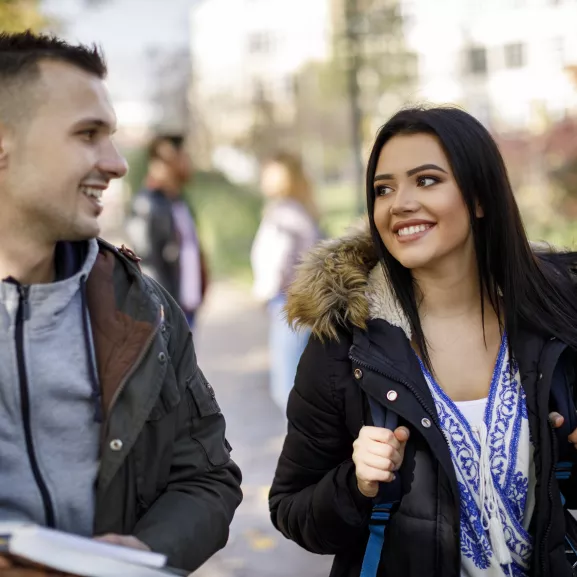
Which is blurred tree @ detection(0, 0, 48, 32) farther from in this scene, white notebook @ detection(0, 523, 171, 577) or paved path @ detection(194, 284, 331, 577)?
white notebook @ detection(0, 523, 171, 577)

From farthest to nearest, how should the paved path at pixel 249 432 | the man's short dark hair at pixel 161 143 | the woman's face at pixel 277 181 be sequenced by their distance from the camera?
the woman's face at pixel 277 181 → the man's short dark hair at pixel 161 143 → the paved path at pixel 249 432

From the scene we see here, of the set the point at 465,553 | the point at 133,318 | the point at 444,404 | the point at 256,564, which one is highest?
the point at 133,318

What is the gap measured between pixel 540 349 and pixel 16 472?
131 cm

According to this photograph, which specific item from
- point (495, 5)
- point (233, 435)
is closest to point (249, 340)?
point (233, 435)

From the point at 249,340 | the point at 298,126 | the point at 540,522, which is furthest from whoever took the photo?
the point at 298,126

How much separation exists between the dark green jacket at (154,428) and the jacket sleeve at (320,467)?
27cm

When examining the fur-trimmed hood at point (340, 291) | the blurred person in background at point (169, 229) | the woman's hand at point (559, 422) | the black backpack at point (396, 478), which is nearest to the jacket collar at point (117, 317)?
the fur-trimmed hood at point (340, 291)

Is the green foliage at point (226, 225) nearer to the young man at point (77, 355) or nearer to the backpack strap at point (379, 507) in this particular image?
the backpack strap at point (379, 507)

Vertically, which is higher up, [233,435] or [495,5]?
[495,5]

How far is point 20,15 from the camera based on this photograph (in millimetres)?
5617

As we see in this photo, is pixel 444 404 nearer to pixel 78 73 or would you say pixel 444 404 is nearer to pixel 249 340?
pixel 78 73

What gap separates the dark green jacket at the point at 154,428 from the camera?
1.82 meters

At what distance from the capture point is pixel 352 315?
227cm

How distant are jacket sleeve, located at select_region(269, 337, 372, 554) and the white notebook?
2.28ft
